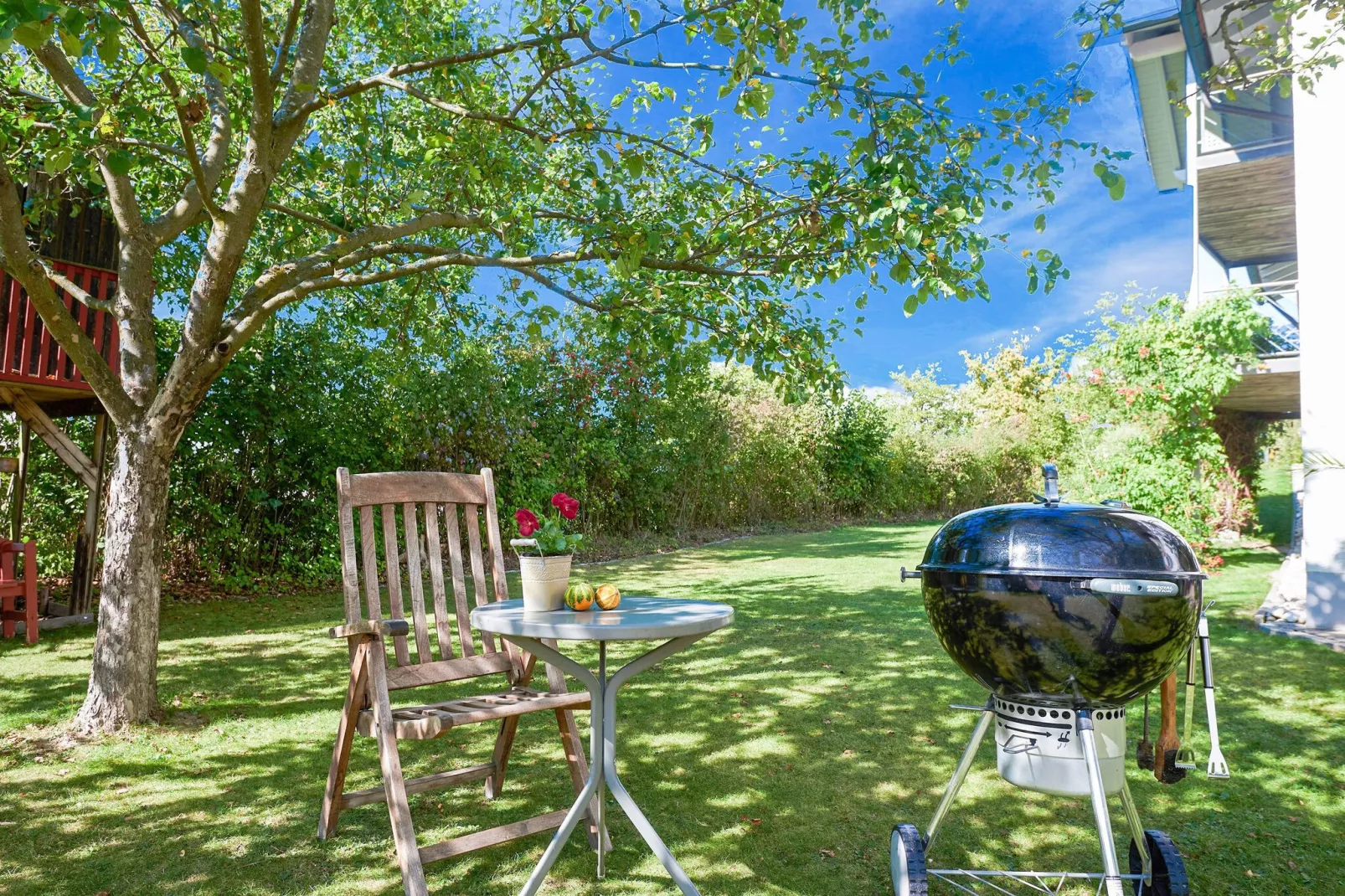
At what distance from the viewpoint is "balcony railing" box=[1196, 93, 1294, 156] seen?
941 cm

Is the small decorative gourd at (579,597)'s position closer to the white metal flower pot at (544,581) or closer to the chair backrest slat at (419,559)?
the white metal flower pot at (544,581)

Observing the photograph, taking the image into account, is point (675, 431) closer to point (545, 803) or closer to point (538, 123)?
point (538, 123)

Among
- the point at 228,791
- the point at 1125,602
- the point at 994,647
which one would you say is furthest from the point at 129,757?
the point at 1125,602

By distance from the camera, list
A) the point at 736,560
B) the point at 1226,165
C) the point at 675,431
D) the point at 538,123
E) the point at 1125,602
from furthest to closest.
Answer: the point at 675,431 < the point at 736,560 < the point at 1226,165 < the point at 538,123 < the point at 1125,602

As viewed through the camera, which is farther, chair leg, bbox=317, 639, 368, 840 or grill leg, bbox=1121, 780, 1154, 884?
chair leg, bbox=317, 639, 368, 840

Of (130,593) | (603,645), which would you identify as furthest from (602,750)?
(130,593)

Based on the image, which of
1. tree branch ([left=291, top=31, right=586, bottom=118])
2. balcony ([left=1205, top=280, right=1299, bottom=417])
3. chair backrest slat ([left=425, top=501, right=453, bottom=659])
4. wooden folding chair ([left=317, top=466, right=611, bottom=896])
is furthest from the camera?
balcony ([left=1205, top=280, right=1299, bottom=417])

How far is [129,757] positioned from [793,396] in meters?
4.19

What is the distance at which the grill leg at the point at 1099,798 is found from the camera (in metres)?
1.83

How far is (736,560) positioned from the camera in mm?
11125

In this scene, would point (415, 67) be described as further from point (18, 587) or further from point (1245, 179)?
→ point (1245, 179)

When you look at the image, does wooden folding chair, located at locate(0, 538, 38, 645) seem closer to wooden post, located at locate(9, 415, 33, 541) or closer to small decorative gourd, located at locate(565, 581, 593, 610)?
wooden post, located at locate(9, 415, 33, 541)

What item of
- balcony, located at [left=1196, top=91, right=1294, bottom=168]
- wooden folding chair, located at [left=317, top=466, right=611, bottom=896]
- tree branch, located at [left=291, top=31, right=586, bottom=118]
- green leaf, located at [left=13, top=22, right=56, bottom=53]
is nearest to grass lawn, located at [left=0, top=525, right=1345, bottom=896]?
wooden folding chair, located at [left=317, top=466, right=611, bottom=896]

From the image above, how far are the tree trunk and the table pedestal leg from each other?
255cm
